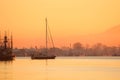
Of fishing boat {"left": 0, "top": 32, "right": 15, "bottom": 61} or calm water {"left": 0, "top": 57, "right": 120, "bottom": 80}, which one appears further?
fishing boat {"left": 0, "top": 32, "right": 15, "bottom": 61}

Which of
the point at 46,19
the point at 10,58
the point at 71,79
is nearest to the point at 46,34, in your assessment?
the point at 46,19

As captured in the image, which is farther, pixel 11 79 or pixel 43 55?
pixel 43 55

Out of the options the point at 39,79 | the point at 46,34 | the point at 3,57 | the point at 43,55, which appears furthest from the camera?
the point at 43,55

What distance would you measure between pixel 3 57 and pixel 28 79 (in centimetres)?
7995

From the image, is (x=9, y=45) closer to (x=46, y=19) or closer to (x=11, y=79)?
(x=46, y=19)

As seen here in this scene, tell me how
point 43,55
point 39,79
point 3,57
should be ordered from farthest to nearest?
point 43,55 < point 3,57 < point 39,79

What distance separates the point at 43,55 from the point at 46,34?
29.3m

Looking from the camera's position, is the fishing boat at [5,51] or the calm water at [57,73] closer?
the calm water at [57,73]

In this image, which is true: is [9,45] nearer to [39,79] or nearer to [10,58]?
[10,58]

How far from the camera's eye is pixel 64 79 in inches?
1923

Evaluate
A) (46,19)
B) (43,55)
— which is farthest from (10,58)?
(46,19)

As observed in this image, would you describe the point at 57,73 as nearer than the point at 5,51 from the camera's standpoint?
Yes

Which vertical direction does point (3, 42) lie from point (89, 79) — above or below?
above

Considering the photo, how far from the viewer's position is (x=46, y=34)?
108 metres
